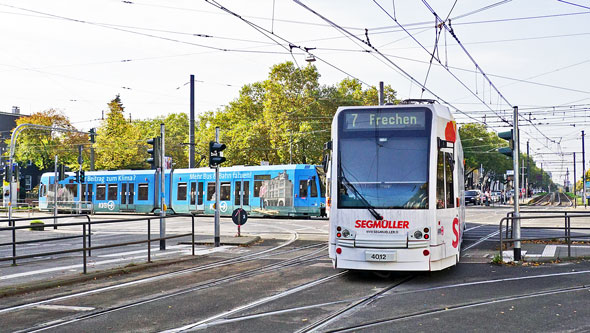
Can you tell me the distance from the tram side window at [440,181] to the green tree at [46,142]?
58.5 meters

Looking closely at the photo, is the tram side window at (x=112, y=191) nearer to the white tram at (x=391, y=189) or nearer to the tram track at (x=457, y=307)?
the white tram at (x=391, y=189)

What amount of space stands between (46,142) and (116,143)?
13.7m

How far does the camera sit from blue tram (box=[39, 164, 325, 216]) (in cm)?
3117

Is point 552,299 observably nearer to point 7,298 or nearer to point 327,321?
point 327,321

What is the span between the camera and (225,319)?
7254 millimetres

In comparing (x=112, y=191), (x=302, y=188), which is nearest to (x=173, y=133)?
(x=112, y=191)

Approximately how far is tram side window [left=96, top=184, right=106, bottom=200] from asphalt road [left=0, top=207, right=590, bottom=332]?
29000mm

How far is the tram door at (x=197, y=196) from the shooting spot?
34938 millimetres

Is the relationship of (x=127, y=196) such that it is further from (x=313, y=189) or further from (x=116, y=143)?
(x=116, y=143)

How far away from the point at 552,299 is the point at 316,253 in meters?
7.46

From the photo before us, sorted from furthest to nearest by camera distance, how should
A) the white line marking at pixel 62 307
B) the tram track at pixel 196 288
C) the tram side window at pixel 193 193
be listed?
1. the tram side window at pixel 193 193
2. the white line marking at pixel 62 307
3. the tram track at pixel 196 288

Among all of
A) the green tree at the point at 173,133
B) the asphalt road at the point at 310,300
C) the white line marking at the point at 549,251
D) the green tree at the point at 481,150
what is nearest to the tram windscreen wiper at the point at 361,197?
the asphalt road at the point at 310,300

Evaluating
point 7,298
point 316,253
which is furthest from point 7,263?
point 316,253

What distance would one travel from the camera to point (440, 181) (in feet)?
34.1
